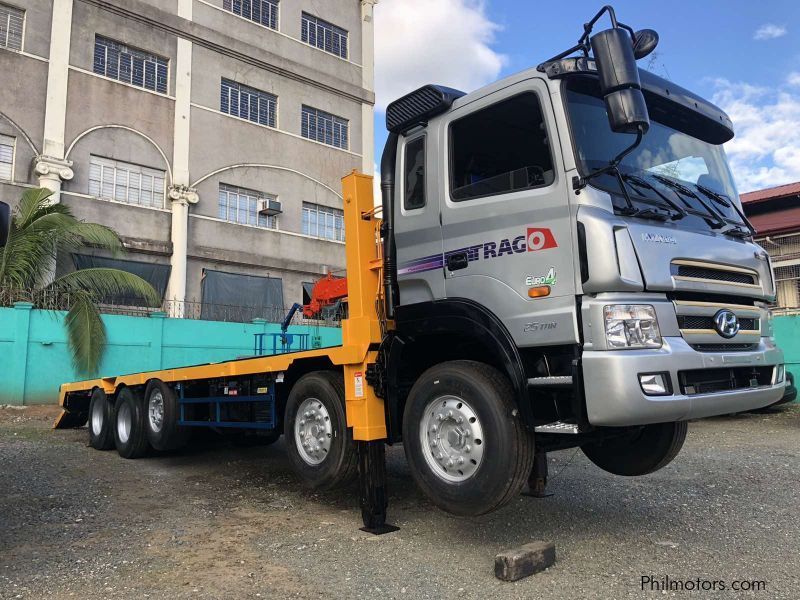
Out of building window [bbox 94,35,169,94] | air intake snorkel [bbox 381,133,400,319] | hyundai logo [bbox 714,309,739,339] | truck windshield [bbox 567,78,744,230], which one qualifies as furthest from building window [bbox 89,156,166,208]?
hyundai logo [bbox 714,309,739,339]

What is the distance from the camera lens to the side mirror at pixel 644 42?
3.87 m

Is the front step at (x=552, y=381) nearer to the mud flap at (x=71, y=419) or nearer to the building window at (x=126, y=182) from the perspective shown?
the mud flap at (x=71, y=419)

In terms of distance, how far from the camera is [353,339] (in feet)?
16.2

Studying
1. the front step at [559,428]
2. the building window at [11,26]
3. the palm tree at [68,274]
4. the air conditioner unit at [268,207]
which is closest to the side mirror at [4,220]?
the front step at [559,428]

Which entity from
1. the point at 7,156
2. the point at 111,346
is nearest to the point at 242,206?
the point at 7,156

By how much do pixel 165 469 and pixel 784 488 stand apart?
6.86m

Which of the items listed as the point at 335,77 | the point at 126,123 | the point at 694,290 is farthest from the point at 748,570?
the point at 335,77

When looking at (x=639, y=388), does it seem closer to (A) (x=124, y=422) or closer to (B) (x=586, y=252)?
(B) (x=586, y=252)

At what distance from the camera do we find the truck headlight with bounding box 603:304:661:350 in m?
3.51

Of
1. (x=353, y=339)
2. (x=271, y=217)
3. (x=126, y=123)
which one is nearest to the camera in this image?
(x=353, y=339)

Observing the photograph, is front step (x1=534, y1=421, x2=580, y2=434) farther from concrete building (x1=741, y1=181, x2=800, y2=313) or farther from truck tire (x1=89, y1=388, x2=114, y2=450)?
concrete building (x1=741, y1=181, x2=800, y2=313)

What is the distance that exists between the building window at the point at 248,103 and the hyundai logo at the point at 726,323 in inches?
787

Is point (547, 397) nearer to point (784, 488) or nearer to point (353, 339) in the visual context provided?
point (353, 339)

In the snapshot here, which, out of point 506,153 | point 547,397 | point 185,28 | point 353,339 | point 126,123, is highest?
point 185,28
